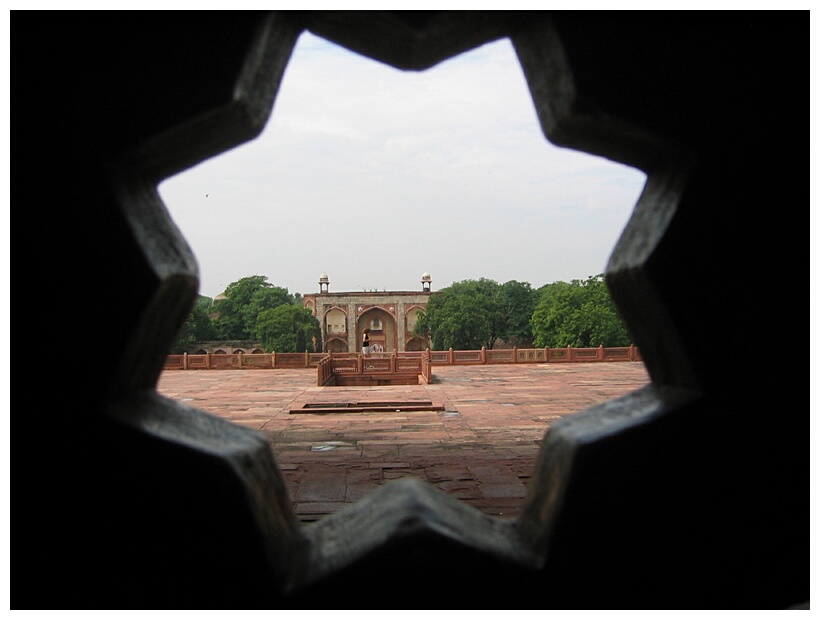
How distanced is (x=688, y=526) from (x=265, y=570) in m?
A: 0.80

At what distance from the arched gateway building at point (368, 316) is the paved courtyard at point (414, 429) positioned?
57.7 feet

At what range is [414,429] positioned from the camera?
5.95 metres

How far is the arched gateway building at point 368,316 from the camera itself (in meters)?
31.5

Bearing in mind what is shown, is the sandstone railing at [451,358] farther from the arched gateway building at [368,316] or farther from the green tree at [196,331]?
the arched gateway building at [368,316]

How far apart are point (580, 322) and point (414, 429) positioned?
1446cm

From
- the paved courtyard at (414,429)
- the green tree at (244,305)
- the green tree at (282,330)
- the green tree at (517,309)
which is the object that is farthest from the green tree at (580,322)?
the green tree at (244,305)

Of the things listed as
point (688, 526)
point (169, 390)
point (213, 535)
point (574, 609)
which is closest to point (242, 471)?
point (213, 535)

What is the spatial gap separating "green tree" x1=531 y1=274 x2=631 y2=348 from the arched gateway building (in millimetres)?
11473

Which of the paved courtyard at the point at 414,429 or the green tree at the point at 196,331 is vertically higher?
the green tree at the point at 196,331

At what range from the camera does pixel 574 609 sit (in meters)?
1.15

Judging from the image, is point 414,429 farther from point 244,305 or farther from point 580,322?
point 244,305

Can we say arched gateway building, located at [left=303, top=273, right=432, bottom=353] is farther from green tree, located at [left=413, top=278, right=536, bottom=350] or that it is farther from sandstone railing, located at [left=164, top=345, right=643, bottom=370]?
sandstone railing, located at [left=164, top=345, right=643, bottom=370]

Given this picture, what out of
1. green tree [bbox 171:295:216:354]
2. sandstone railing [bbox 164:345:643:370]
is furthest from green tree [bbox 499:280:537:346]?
green tree [bbox 171:295:216:354]
